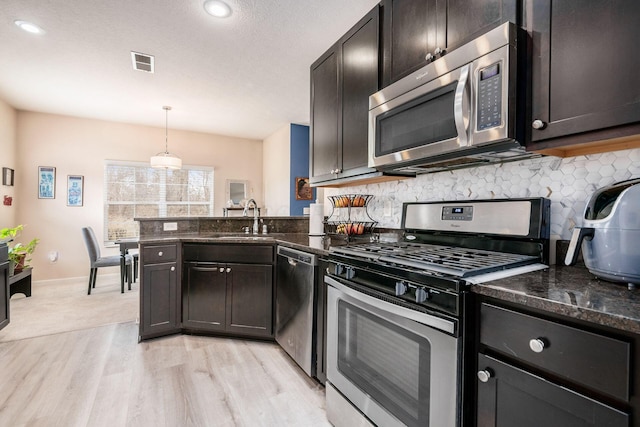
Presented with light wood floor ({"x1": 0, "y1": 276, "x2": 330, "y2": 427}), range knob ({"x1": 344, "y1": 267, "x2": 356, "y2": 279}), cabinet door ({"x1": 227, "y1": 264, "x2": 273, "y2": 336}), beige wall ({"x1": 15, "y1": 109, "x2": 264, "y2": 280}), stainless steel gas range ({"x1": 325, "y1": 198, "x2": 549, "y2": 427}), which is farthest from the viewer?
beige wall ({"x1": 15, "y1": 109, "x2": 264, "y2": 280})

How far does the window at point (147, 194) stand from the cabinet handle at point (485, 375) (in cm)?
567

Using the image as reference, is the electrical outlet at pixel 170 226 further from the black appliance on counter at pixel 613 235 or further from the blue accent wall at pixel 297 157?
the black appliance on counter at pixel 613 235

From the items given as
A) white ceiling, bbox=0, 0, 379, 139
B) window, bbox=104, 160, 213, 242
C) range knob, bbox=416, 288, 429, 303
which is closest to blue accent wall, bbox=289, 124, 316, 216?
white ceiling, bbox=0, 0, 379, 139

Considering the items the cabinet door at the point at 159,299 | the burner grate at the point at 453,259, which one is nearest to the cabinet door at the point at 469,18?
the burner grate at the point at 453,259

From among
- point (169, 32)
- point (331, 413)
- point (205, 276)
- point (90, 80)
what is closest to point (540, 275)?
point (331, 413)

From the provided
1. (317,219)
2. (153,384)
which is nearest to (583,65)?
(317,219)

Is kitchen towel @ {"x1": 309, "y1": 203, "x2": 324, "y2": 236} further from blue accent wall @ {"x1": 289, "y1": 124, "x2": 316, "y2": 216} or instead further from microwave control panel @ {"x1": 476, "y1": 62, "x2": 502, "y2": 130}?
blue accent wall @ {"x1": 289, "y1": 124, "x2": 316, "y2": 216}

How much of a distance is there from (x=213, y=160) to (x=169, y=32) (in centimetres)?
357

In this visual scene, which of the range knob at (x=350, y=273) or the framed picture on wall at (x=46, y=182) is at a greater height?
the framed picture on wall at (x=46, y=182)

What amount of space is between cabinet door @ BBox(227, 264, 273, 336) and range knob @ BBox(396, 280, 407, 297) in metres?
1.50

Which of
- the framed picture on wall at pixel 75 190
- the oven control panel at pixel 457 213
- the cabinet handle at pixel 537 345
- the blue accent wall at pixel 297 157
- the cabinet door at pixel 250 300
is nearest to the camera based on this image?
the cabinet handle at pixel 537 345

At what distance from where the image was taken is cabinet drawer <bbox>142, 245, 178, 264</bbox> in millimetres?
2572

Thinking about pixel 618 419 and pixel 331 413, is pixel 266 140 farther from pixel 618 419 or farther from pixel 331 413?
pixel 618 419

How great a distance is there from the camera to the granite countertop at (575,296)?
2.20 ft
